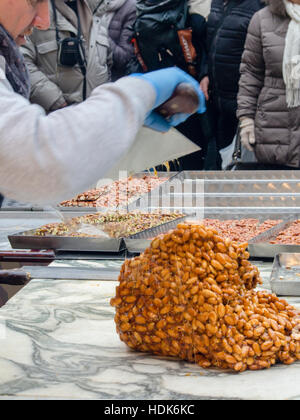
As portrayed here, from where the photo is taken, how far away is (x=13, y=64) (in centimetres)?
98

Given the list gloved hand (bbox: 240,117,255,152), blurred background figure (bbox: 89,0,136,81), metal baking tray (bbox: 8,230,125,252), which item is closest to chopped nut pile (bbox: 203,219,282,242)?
metal baking tray (bbox: 8,230,125,252)

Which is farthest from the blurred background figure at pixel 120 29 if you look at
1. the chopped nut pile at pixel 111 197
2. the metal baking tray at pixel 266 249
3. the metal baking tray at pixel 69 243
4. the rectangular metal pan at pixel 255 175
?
the metal baking tray at pixel 266 249

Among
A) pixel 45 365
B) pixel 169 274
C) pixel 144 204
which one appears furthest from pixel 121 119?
pixel 144 204

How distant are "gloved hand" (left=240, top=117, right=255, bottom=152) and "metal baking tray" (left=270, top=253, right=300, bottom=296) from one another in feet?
5.85

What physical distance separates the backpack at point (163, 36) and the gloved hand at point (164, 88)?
2587 millimetres

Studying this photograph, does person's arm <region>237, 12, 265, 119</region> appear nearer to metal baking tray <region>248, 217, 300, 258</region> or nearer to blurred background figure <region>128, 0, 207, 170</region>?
blurred background figure <region>128, 0, 207, 170</region>

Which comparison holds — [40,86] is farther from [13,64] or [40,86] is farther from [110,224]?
[13,64]

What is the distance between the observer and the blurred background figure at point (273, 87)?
2924 mm

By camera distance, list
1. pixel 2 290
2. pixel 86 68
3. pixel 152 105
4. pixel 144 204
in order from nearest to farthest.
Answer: pixel 152 105, pixel 2 290, pixel 144 204, pixel 86 68

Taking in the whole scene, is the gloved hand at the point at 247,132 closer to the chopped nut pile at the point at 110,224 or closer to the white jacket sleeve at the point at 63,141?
the chopped nut pile at the point at 110,224

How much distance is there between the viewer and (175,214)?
2.06 metres

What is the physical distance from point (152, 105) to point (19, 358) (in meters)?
0.47

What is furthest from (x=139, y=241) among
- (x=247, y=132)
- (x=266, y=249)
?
(x=247, y=132)

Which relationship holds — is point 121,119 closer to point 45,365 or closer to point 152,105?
point 152,105
